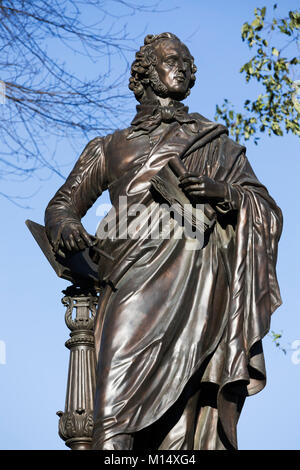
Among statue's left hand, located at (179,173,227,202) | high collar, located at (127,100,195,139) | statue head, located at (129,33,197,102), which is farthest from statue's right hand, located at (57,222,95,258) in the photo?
statue head, located at (129,33,197,102)

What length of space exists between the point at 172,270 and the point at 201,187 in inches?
23.6

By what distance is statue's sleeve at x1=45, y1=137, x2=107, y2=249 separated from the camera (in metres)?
9.16

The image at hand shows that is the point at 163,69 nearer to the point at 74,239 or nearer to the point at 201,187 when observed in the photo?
the point at 201,187

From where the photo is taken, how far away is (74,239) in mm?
8656

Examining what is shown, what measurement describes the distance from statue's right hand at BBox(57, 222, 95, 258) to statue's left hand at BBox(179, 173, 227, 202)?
29.4 inches

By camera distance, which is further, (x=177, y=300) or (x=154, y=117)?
(x=154, y=117)

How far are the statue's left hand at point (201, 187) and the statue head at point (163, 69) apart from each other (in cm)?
88

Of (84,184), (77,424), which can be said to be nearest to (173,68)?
(84,184)

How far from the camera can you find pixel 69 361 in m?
8.84

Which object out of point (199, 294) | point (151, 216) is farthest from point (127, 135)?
point (199, 294)

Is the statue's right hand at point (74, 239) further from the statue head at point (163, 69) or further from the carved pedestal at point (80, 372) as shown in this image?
the statue head at point (163, 69)

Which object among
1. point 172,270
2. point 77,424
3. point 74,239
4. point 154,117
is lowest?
point 77,424

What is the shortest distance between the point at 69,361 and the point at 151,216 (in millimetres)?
1156

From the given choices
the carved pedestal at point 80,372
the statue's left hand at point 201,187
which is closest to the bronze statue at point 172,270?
the statue's left hand at point 201,187
